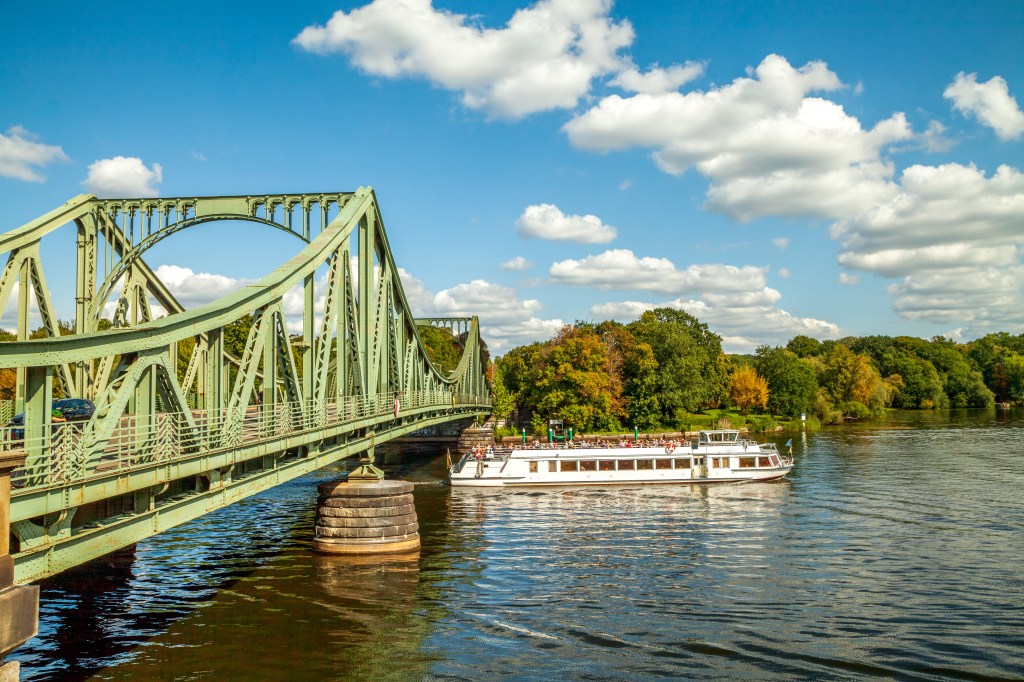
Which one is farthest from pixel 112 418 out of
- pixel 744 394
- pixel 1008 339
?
pixel 1008 339

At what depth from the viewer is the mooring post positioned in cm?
1020

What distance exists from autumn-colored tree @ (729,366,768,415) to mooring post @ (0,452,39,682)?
10136 cm

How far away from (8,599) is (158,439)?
262 inches

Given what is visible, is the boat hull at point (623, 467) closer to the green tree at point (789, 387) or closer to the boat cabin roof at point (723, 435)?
the boat cabin roof at point (723, 435)

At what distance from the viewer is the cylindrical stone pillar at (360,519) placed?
2944 cm

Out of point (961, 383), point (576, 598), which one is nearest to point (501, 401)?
point (576, 598)

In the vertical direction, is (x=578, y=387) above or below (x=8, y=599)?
above

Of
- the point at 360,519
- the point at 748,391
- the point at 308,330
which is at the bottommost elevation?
the point at 360,519

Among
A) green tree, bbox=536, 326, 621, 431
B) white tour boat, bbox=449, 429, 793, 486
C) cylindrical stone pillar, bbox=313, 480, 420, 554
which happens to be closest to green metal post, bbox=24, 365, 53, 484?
cylindrical stone pillar, bbox=313, 480, 420, 554

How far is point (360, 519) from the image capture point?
2961cm

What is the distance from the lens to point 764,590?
24.9 metres

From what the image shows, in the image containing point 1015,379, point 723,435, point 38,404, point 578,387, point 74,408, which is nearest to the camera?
point 38,404

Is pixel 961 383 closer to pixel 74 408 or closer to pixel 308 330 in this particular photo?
pixel 308 330

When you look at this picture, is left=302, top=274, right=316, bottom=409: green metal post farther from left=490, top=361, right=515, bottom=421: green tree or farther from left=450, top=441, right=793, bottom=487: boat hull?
left=490, top=361, right=515, bottom=421: green tree
